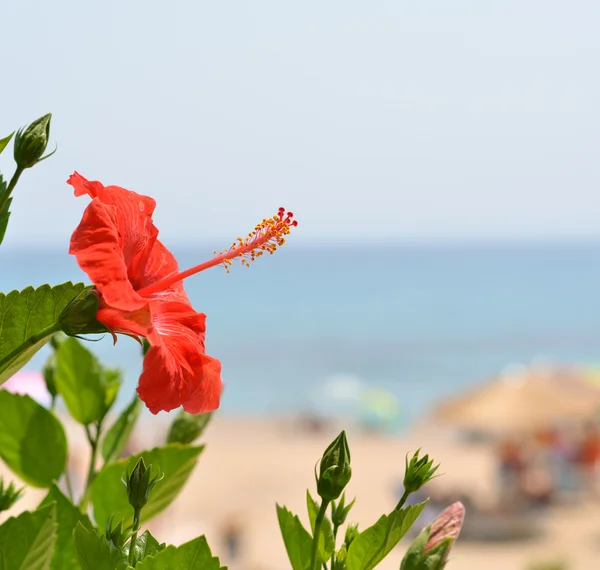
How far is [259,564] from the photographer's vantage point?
411 inches

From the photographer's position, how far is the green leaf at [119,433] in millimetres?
854

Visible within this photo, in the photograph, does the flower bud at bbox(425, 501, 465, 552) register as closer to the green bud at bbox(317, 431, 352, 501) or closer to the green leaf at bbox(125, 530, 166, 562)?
the green bud at bbox(317, 431, 352, 501)

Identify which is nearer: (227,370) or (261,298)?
(227,370)

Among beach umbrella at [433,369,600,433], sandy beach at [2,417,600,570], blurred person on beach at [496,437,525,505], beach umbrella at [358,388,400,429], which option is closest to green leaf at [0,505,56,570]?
sandy beach at [2,417,600,570]

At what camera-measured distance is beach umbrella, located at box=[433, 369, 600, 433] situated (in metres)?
10.3

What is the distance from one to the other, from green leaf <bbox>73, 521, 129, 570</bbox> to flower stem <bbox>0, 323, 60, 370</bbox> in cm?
11

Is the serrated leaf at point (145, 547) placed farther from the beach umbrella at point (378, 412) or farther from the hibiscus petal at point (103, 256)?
the beach umbrella at point (378, 412)

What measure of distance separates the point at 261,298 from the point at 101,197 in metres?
41.9

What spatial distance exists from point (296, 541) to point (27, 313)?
0.26m

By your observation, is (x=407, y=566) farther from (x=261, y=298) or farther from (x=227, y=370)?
(x=261, y=298)

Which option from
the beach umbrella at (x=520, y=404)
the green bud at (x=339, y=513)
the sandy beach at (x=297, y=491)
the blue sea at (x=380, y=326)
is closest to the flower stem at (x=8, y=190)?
the green bud at (x=339, y=513)

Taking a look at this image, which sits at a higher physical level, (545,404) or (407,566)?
(545,404)

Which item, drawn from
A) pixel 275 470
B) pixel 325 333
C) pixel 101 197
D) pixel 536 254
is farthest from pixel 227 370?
pixel 536 254

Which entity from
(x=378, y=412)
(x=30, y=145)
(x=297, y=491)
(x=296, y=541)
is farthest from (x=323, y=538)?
(x=378, y=412)
